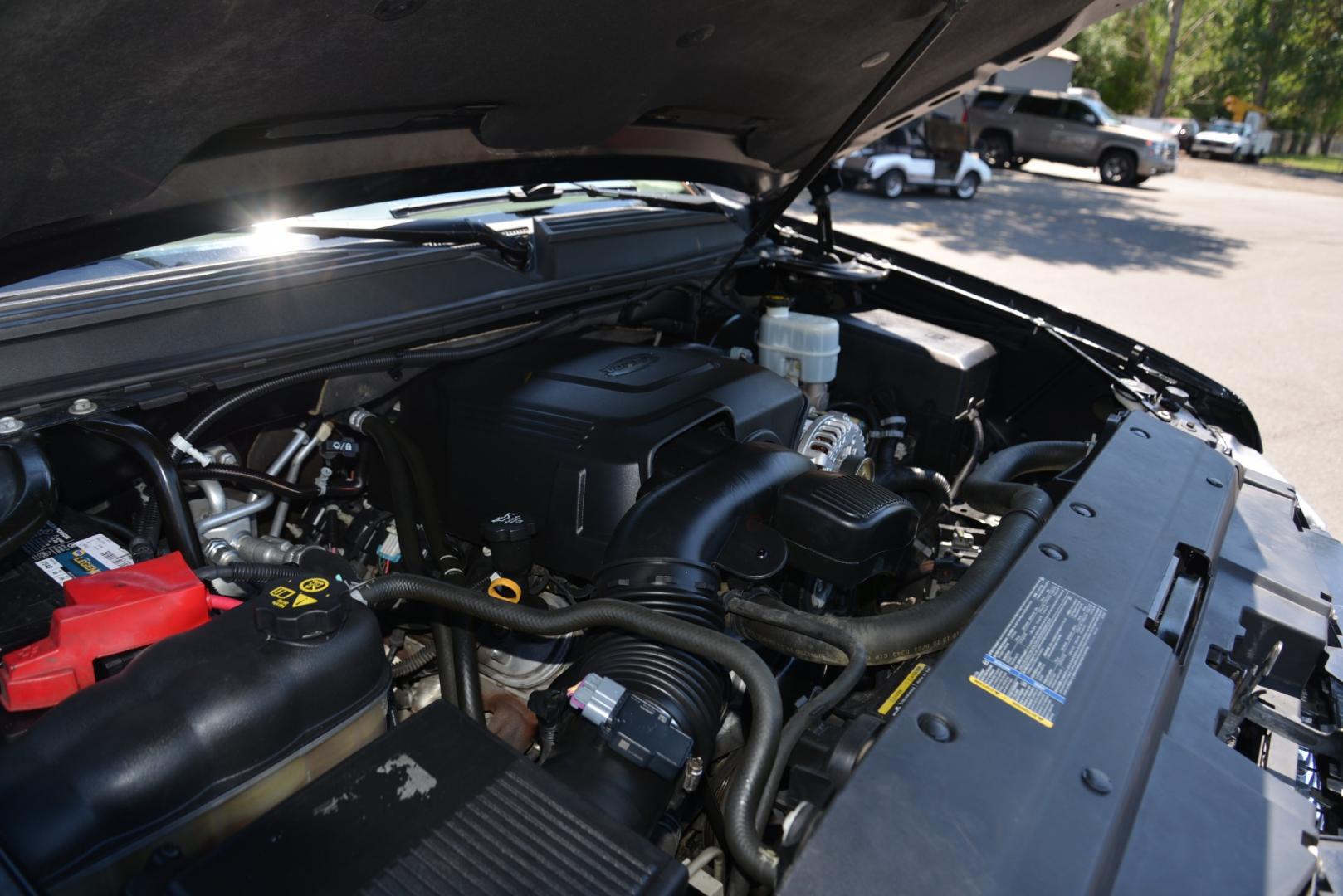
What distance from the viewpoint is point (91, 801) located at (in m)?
0.80

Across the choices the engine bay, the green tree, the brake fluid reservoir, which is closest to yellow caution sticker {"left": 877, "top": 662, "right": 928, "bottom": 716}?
the engine bay

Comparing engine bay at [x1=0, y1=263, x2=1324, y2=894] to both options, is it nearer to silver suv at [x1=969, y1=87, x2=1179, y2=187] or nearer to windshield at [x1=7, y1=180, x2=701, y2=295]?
windshield at [x1=7, y1=180, x2=701, y2=295]

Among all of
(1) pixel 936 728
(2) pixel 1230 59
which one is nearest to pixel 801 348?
(1) pixel 936 728

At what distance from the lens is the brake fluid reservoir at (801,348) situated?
2.13 m

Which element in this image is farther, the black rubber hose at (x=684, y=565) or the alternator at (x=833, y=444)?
the alternator at (x=833, y=444)

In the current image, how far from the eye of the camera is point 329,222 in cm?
179

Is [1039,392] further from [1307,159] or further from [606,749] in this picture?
[1307,159]

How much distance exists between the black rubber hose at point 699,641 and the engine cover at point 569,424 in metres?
0.28

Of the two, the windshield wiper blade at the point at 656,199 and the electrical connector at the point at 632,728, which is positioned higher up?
the windshield wiper blade at the point at 656,199

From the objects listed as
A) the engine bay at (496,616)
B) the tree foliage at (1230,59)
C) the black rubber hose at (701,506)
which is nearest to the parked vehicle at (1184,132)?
the tree foliage at (1230,59)

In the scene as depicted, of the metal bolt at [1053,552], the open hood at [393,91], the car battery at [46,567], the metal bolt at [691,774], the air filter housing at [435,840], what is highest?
the open hood at [393,91]

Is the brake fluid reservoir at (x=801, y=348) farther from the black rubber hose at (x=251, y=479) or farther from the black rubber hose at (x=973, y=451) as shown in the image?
the black rubber hose at (x=251, y=479)

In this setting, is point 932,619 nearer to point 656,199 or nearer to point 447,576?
point 447,576

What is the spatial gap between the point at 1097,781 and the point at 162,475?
4.05ft
